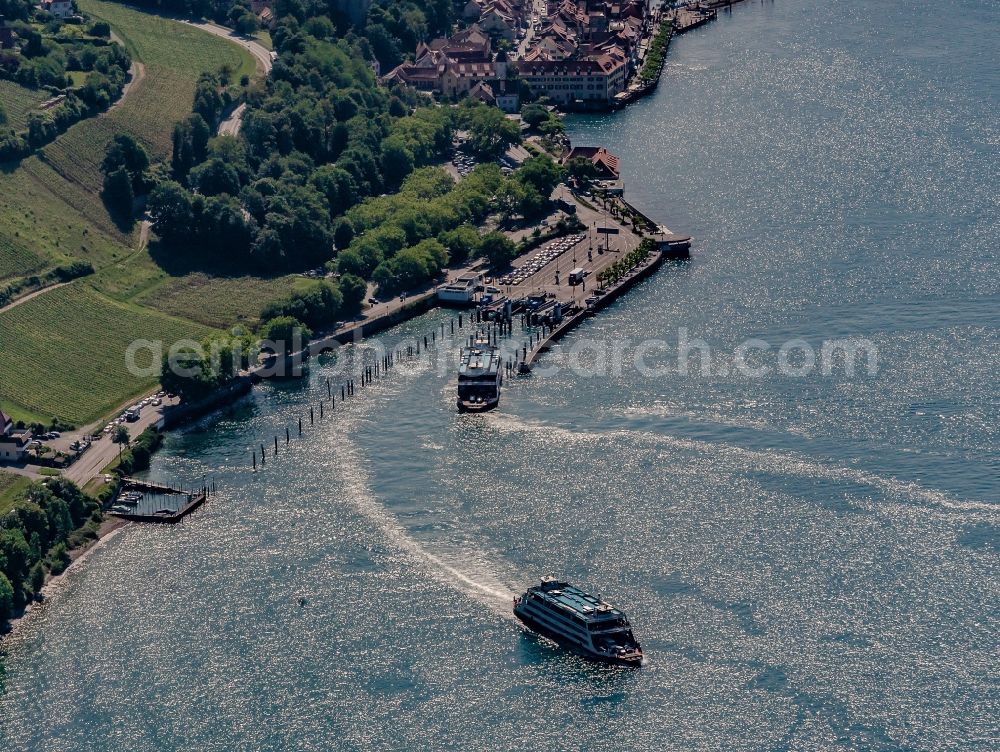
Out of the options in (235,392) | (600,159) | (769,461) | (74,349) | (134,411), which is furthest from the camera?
(600,159)

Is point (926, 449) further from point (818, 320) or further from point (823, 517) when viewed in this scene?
point (818, 320)

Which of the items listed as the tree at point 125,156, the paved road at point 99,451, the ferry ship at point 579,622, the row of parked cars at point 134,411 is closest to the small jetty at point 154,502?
the paved road at point 99,451

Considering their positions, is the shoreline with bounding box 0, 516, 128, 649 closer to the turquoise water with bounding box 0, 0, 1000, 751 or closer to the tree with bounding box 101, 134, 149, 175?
the turquoise water with bounding box 0, 0, 1000, 751

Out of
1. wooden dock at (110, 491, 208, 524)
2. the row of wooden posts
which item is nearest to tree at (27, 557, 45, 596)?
wooden dock at (110, 491, 208, 524)

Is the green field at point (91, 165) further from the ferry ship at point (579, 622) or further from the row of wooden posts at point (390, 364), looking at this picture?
the ferry ship at point (579, 622)

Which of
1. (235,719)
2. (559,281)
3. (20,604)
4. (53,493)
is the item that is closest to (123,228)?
(559,281)

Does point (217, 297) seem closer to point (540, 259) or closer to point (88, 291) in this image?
point (88, 291)

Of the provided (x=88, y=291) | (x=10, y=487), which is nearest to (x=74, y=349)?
(x=88, y=291)
